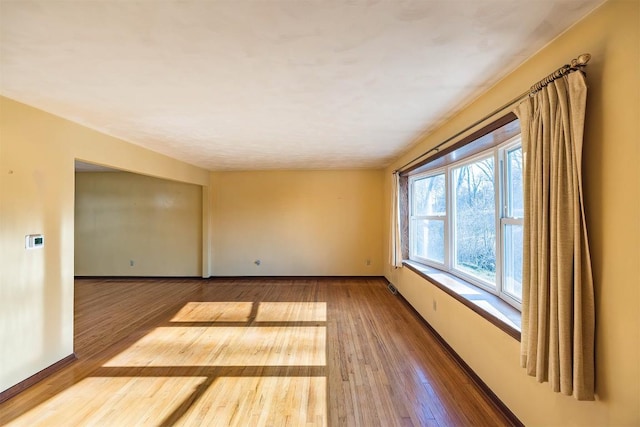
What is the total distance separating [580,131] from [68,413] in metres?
3.49

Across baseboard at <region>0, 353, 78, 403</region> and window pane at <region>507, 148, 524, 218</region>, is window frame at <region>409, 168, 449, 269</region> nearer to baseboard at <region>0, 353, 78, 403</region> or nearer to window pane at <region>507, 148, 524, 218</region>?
window pane at <region>507, 148, 524, 218</region>

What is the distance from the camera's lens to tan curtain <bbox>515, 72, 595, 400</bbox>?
1.21 m

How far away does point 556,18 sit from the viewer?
50.0 inches

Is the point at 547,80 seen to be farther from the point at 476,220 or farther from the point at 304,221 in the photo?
the point at 304,221

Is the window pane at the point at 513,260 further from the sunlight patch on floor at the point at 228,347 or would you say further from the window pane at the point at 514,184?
the sunlight patch on floor at the point at 228,347

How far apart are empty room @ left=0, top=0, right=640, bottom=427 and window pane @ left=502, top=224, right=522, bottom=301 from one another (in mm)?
17

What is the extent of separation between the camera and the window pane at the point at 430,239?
3.80 metres

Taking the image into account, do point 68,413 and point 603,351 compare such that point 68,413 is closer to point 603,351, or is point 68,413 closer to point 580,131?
point 603,351

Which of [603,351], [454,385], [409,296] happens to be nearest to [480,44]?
[603,351]

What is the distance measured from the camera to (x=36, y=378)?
7.55 feet

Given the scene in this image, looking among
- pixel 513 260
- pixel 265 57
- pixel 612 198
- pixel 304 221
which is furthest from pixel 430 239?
pixel 265 57

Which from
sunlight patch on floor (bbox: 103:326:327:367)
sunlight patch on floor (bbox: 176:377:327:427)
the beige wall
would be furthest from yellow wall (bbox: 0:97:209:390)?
the beige wall

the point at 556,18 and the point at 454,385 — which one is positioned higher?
the point at 556,18

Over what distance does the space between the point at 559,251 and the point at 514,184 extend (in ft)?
4.00
